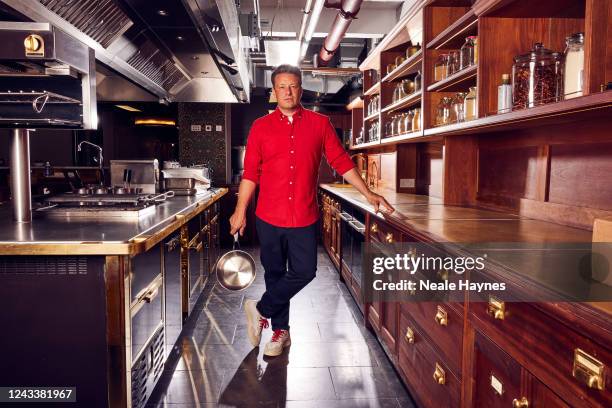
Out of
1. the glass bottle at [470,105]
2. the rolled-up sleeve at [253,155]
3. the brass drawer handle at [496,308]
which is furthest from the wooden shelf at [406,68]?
the brass drawer handle at [496,308]

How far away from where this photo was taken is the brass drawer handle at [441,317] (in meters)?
1.91

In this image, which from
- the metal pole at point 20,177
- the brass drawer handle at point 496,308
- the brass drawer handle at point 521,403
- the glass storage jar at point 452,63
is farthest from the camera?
the glass storage jar at point 452,63

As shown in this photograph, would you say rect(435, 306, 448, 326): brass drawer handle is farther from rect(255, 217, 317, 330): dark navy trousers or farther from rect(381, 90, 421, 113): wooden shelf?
rect(381, 90, 421, 113): wooden shelf

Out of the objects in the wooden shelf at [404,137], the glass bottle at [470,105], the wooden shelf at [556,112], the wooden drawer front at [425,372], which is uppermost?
the glass bottle at [470,105]

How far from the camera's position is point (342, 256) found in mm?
4941

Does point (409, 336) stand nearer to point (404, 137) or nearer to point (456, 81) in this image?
point (456, 81)

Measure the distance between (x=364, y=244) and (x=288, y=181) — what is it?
1019 millimetres

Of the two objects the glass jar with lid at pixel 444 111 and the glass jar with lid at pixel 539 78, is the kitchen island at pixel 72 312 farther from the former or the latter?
the glass jar with lid at pixel 444 111

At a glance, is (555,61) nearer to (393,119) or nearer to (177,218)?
(177,218)

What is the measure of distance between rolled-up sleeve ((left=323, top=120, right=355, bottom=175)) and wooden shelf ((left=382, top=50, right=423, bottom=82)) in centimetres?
107

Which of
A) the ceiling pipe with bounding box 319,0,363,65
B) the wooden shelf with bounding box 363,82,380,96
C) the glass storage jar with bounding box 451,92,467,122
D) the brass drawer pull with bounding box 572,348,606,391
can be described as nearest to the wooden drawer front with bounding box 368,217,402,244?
the glass storage jar with bounding box 451,92,467,122

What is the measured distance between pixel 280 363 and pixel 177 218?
1049mm

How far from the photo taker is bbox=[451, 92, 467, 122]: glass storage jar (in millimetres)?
3053

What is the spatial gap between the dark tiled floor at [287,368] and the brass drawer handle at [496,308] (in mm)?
1164
